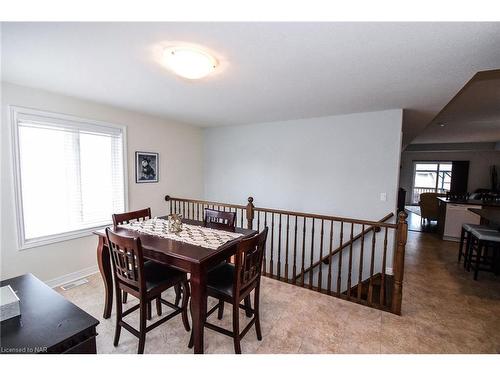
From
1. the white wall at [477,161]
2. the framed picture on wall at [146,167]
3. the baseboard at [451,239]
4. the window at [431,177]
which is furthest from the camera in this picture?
the window at [431,177]

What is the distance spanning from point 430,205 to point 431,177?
4404mm

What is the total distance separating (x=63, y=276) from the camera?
2.79 m

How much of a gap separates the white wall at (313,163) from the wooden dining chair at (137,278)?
2618mm

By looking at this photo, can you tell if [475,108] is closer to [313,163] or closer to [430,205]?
[313,163]

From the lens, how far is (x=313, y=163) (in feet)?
12.4

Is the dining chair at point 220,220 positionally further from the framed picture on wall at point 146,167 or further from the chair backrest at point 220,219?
the framed picture on wall at point 146,167

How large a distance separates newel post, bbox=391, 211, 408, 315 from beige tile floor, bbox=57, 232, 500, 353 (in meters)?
0.13

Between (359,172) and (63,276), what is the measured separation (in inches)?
168

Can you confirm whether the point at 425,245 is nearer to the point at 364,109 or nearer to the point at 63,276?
the point at 364,109

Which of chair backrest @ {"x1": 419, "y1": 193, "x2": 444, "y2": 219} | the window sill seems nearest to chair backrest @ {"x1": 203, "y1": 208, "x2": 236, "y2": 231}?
the window sill

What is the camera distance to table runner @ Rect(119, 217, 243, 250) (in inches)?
76.1

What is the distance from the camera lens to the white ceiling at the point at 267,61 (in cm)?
140

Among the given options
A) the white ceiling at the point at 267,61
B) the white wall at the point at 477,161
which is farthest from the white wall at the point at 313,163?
the white wall at the point at 477,161

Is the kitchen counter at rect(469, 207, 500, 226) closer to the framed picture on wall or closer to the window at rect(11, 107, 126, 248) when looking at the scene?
the framed picture on wall
